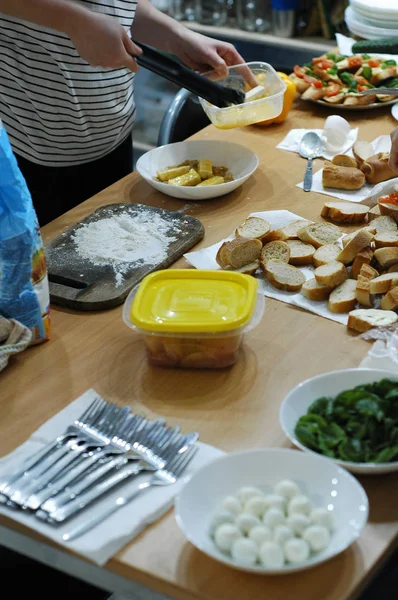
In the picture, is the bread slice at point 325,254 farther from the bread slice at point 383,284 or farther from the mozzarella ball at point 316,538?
the mozzarella ball at point 316,538

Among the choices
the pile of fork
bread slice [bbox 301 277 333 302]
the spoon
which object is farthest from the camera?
the spoon

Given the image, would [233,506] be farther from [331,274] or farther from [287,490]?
[331,274]

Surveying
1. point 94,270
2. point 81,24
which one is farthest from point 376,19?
point 94,270

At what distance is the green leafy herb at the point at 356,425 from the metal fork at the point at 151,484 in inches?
6.2

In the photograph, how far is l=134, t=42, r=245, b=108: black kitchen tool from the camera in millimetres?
1702

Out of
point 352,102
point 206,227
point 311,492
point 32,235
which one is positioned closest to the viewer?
point 311,492

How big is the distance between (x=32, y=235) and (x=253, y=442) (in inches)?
18.8

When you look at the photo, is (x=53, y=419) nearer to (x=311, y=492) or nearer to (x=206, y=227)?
(x=311, y=492)

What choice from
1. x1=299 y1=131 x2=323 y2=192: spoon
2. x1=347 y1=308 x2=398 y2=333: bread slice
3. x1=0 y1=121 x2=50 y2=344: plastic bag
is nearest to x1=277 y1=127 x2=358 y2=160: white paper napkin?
x1=299 y1=131 x2=323 y2=192: spoon

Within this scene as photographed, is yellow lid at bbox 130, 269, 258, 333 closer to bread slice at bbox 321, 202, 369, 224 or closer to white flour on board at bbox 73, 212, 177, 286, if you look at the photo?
white flour on board at bbox 73, 212, 177, 286

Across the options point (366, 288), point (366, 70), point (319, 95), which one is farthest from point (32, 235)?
point (366, 70)

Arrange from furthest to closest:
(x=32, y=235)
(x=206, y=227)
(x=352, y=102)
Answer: (x=352, y=102) → (x=206, y=227) → (x=32, y=235)

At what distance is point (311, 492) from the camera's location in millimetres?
942

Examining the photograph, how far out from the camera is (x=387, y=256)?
145cm
